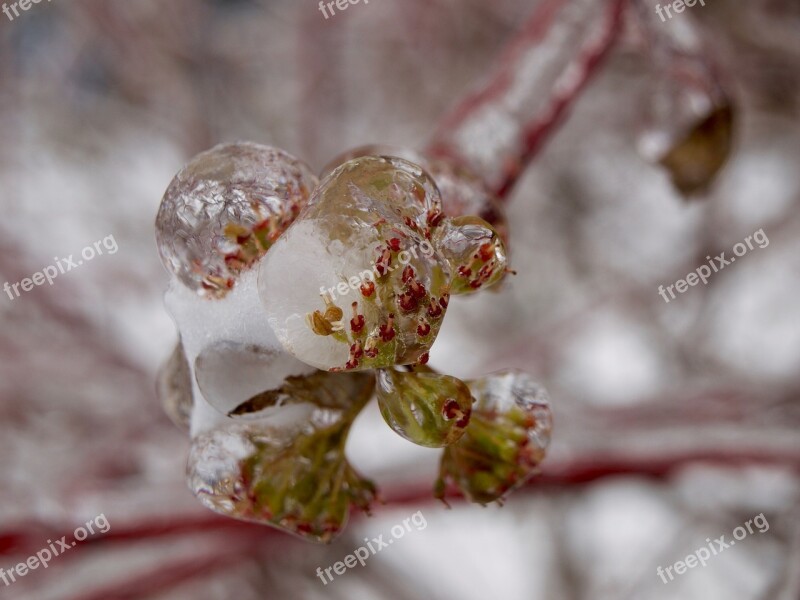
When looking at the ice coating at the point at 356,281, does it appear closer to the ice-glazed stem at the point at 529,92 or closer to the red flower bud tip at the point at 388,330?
the red flower bud tip at the point at 388,330

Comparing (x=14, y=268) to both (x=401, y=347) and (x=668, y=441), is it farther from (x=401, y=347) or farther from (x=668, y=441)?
(x=401, y=347)

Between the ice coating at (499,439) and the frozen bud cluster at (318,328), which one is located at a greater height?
the frozen bud cluster at (318,328)

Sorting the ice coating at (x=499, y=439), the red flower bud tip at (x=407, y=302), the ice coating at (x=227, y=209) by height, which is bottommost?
the ice coating at (x=499, y=439)

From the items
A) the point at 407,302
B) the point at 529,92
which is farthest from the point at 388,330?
the point at 529,92

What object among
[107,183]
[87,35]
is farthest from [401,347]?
[87,35]

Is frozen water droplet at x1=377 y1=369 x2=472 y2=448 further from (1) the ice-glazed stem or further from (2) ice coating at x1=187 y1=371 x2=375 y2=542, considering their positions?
(1) the ice-glazed stem

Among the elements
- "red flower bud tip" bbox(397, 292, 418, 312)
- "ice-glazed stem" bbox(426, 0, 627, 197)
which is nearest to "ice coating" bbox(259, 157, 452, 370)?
"red flower bud tip" bbox(397, 292, 418, 312)

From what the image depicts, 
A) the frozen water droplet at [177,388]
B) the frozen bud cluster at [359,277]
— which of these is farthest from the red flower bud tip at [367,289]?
the frozen water droplet at [177,388]
